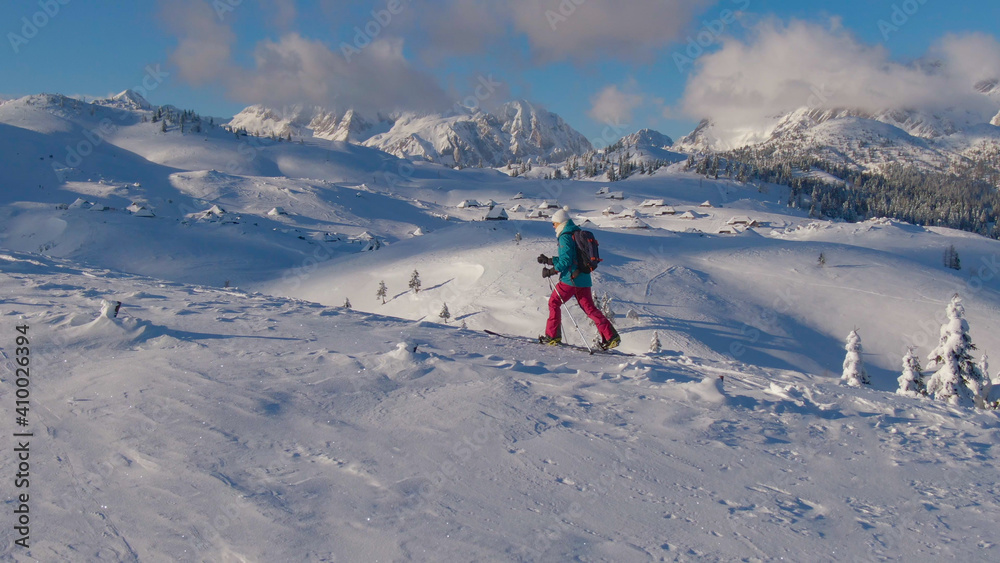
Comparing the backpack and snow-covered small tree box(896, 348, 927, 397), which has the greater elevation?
the backpack

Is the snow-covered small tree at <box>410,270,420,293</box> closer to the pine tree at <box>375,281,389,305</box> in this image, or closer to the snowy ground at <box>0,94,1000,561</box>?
the pine tree at <box>375,281,389,305</box>

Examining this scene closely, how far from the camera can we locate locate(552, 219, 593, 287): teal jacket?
28.2 feet

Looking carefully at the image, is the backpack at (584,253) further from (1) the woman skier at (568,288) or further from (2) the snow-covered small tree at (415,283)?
(2) the snow-covered small tree at (415,283)

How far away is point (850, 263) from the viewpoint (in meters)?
42.1

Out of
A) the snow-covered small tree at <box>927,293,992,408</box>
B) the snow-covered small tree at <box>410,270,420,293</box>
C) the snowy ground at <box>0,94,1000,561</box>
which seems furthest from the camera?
the snow-covered small tree at <box>410,270,420,293</box>

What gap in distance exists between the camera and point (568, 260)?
8.57 meters

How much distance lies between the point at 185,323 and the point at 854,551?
8.21 m

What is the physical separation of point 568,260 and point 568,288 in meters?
0.54

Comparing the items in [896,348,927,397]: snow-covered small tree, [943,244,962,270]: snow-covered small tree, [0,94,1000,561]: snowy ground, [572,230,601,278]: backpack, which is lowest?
[896,348,927,397]: snow-covered small tree

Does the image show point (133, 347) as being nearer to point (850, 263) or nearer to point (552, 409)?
point (552, 409)

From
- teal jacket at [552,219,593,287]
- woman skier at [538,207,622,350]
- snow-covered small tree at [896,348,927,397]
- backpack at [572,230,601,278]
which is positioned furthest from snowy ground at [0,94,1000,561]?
snow-covered small tree at [896,348,927,397]

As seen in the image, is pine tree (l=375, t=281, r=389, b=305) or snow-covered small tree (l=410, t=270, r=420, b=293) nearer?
pine tree (l=375, t=281, r=389, b=305)

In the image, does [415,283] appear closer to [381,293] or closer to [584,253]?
[381,293]

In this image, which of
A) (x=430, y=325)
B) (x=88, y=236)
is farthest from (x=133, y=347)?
(x=88, y=236)
